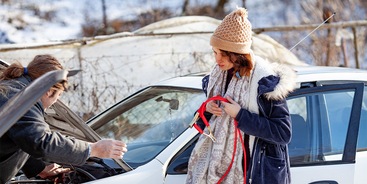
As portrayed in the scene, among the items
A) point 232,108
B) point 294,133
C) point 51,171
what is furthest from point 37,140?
point 294,133

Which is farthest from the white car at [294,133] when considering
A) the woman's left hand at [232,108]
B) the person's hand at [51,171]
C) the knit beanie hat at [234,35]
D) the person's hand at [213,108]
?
the knit beanie hat at [234,35]

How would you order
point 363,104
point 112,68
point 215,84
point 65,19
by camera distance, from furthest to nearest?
point 65,19, point 112,68, point 363,104, point 215,84

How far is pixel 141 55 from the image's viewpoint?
7.29 m

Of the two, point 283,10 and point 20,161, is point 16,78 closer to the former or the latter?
point 20,161

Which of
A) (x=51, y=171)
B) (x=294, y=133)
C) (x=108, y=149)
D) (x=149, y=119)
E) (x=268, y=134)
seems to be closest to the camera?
(x=108, y=149)

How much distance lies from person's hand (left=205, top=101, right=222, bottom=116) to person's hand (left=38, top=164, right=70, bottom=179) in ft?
3.09

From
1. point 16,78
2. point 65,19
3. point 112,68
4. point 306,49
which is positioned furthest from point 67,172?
point 65,19

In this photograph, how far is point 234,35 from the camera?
315 centimetres

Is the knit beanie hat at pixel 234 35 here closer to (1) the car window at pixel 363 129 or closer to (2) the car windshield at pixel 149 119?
(2) the car windshield at pixel 149 119

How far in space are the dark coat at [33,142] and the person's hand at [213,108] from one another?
69cm

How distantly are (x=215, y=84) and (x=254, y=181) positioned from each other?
1.84 feet

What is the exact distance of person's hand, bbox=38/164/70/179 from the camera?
357 centimetres

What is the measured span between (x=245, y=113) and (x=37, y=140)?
1010 mm

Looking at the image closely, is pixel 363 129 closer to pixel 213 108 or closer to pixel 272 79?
pixel 272 79
